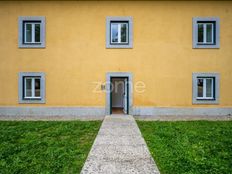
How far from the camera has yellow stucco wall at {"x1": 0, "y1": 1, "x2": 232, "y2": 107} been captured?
12227 millimetres

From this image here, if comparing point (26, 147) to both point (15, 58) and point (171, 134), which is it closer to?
point (171, 134)

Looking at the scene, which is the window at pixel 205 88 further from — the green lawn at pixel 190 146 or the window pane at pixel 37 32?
the window pane at pixel 37 32

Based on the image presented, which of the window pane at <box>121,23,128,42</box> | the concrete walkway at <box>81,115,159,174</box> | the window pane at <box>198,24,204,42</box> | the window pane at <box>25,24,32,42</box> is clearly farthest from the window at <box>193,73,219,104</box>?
the window pane at <box>25,24,32,42</box>

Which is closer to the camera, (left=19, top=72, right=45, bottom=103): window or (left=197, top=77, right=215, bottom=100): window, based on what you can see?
(left=19, top=72, right=45, bottom=103): window

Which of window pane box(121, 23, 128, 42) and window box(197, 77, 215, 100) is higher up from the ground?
window pane box(121, 23, 128, 42)

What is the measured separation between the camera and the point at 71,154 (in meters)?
5.72

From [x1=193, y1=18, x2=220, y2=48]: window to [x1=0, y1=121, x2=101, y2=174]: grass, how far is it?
767 cm

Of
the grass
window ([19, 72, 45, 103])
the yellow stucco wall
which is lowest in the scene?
the grass

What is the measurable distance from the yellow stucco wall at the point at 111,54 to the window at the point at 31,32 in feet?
0.96

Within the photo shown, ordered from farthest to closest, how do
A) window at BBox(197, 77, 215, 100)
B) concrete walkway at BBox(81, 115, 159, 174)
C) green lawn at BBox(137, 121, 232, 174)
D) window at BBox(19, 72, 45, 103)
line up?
1. window at BBox(197, 77, 215, 100)
2. window at BBox(19, 72, 45, 103)
3. green lawn at BBox(137, 121, 232, 174)
4. concrete walkway at BBox(81, 115, 159, 174)

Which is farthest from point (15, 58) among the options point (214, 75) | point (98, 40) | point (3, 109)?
point (214, 75)

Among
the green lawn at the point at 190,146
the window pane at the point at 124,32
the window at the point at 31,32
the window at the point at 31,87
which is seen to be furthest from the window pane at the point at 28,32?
the green lawn at the point at 190,146

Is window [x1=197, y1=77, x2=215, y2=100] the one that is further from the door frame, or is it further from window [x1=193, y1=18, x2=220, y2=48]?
the door frame

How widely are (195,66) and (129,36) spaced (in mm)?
4259
